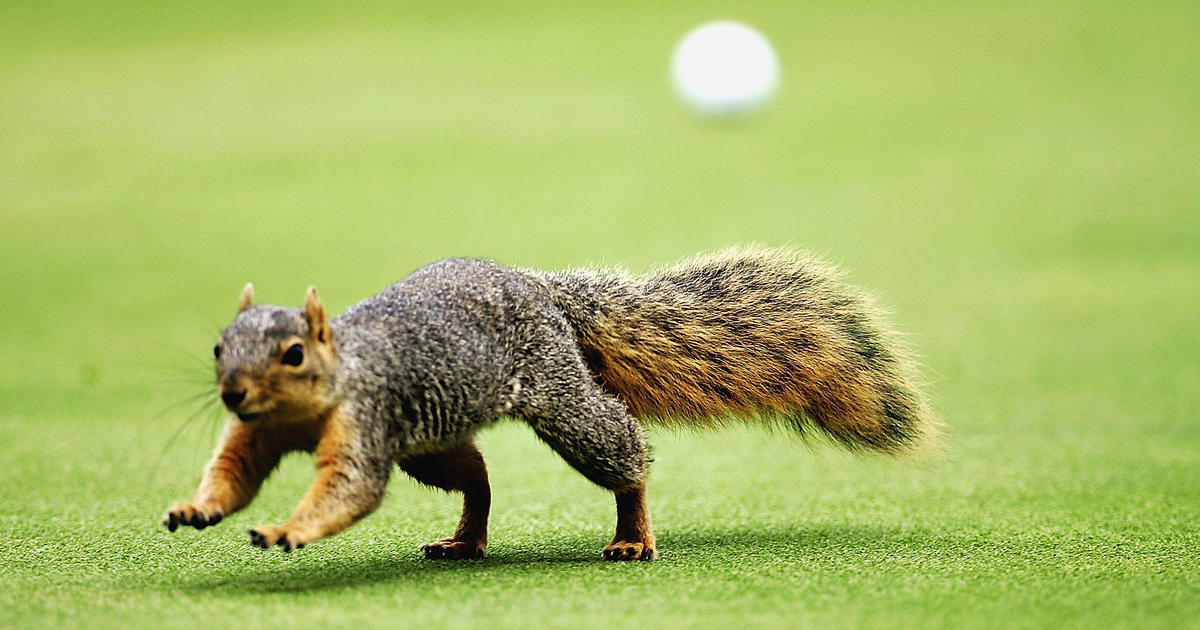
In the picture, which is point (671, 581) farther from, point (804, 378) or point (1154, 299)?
point (1154, 299)

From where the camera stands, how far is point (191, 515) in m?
3.07

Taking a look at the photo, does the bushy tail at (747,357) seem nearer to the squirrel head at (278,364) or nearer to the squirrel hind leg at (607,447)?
the squirrel hind leg at (607,447)

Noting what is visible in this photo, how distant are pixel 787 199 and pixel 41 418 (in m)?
5.44

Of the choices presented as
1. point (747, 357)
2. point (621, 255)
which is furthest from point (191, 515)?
point (621, 255)

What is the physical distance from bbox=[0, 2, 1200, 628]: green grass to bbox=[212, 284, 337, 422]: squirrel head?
1.37 ft

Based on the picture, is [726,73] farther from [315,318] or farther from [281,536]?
[281,536]

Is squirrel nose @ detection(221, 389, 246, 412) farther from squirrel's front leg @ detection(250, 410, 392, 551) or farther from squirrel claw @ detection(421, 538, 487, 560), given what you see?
squirrel claw @ detection(421, 538, 487, 560)

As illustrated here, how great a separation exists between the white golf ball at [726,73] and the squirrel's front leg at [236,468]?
8.81 meters

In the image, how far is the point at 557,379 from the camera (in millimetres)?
3588

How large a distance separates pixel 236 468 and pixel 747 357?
4.71 ft

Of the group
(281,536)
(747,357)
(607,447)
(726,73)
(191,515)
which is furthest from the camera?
(726,73)

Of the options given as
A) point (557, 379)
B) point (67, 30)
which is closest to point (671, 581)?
point (557, 379)

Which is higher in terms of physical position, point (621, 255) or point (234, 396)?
point (621, 255)

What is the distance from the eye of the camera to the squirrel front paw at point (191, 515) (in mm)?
3029
